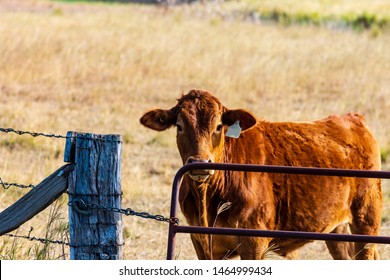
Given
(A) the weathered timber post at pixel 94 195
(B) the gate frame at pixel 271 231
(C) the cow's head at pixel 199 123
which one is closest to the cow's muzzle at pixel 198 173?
(C) the cow's head at pixel 199 123

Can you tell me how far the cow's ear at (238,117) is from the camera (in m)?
8.23

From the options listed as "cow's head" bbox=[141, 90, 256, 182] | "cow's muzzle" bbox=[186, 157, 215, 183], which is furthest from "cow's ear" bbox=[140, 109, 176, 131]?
"cow's muzzle" bbox=[186, 157, 215, 183]

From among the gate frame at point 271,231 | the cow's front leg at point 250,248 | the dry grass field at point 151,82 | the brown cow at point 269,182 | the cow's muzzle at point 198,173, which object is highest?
the dry grass field at point 151,82

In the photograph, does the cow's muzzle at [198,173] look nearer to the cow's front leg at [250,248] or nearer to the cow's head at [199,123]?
the cow's head at [199,123]

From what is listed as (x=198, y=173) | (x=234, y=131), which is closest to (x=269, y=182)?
(x=234, y=131)

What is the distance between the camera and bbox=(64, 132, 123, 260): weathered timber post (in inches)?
243

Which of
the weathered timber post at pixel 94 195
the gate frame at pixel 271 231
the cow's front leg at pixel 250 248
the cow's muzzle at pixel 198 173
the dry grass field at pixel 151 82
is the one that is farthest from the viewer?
the dry grass field at pixel 151 82

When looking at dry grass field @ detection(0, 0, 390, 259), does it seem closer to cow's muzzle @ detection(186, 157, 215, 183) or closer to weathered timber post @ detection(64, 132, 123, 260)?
cow's muzzle @ detection(186, 157, 215, 183)

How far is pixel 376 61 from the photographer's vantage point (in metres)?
24.8

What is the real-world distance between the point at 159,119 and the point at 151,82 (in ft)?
44.4

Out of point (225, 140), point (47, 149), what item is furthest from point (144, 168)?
point (225, 140)

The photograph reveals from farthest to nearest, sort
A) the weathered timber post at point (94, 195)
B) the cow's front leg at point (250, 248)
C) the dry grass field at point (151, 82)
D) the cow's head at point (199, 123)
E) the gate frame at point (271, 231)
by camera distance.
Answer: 1. the dry grass field at point (151, 82)
2. the cow's front leg at point (250, 248)
3. the cow's head at point (199, 123)
4. the weathered timber post at point (94, 195)
5. the gate frame at point (271, 231)
